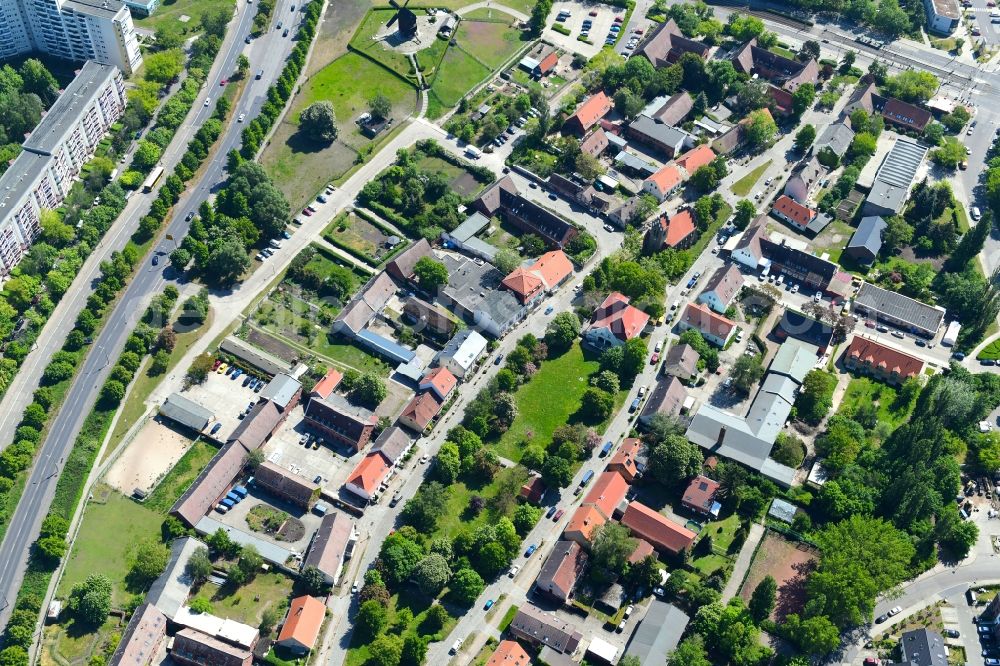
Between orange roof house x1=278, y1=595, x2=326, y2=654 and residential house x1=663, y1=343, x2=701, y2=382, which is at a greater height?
residential house x1=663, y1=343, x2=701, y2=382

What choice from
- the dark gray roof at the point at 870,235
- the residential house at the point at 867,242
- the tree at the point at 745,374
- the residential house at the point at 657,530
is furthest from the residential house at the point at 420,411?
the dark gray roof at the point at 870,235

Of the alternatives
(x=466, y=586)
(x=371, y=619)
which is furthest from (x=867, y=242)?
(x=371, y=619)

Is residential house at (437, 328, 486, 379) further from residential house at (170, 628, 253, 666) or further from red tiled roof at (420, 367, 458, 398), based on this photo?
residential house at (170, 628, 253, 666)

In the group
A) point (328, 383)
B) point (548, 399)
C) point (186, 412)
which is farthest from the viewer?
point (548, 399)

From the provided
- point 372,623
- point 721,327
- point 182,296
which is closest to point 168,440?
point 182,296

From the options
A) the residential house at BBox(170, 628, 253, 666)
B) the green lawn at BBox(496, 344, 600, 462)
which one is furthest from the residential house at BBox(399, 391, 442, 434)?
the residential house at BBox(170, 628, 253, 666)

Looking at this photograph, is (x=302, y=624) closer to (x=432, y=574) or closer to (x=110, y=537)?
(x=432, y=574)
